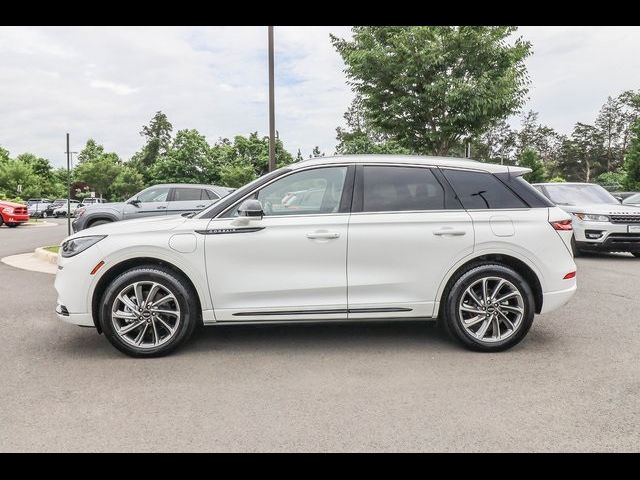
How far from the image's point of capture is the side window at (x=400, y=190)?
15.3 ft

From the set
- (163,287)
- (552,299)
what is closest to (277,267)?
(163,287)

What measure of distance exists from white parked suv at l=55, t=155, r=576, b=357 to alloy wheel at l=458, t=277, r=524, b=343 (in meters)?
0.01

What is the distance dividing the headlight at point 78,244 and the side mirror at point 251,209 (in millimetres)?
1289

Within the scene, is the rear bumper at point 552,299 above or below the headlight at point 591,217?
below

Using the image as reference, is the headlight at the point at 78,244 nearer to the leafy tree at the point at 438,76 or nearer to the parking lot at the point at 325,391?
the parking lot at the point at 325,391

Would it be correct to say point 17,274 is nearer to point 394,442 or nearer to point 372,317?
point 372,317

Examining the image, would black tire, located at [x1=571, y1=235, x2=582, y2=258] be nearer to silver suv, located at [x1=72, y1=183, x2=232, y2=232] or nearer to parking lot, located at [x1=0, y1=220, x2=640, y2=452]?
parking lot, located at [x1=0, y1=220, x2=640, y2=452]

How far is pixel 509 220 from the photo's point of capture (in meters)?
4.64

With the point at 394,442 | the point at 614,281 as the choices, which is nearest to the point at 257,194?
the point at 394,442

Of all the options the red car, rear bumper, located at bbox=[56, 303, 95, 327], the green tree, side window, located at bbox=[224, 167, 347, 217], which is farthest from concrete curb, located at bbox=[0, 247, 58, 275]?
the green tree

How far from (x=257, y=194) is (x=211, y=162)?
5307 centimetres

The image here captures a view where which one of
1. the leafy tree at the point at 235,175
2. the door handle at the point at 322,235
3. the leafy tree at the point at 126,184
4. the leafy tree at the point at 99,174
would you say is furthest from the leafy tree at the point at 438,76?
the leafy tree at the point at 99,174

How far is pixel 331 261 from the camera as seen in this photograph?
450 cm

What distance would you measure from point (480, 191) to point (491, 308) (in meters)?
1.07
